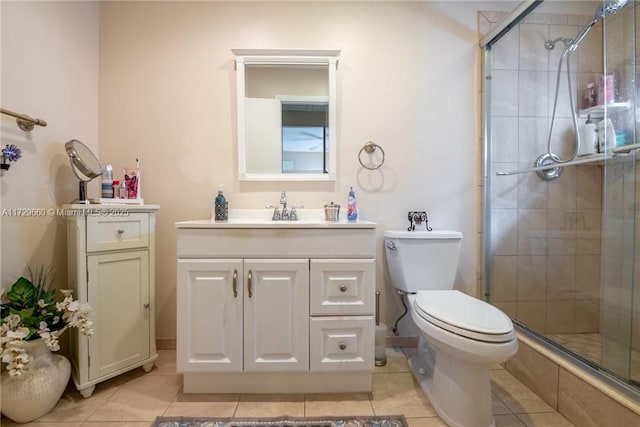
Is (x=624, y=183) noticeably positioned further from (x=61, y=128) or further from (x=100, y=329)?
(x=61, y=128)

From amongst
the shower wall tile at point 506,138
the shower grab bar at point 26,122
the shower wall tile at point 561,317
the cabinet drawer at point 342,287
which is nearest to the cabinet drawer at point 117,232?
the shower grab bar at point 26,122

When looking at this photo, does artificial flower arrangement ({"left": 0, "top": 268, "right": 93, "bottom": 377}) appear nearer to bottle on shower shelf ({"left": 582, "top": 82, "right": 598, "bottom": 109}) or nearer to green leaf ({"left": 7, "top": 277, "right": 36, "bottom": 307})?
green leaf ({"left": 7, "top": 277, "right": 36, "bottom": 307})

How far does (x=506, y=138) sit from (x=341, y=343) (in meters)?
1.58

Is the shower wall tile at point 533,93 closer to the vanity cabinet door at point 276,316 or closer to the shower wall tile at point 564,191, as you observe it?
the shower wall tile at point 564,191

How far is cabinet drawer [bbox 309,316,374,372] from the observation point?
4.10 feet

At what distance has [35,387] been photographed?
1109mm

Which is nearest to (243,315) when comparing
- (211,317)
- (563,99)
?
(211,317)

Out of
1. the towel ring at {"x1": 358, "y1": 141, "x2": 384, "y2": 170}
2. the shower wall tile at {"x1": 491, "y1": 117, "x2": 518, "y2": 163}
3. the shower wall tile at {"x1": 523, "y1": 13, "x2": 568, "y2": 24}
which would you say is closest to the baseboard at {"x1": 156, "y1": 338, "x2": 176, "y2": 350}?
the towel ring at {"x1": 358, "y1": 141, "x2": 384, "y2": 170}

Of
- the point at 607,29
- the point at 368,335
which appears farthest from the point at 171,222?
the point at 607,29

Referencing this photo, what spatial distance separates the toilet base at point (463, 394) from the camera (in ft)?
3.61

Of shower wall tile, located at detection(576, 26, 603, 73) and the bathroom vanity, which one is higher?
shower wall tile, located at detection(576, 26, 603, 73)

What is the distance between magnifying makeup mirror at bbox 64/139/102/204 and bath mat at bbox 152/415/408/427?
1.07 metres

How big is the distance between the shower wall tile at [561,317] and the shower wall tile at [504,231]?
36cm

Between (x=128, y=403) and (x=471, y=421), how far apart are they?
4.88 feet
